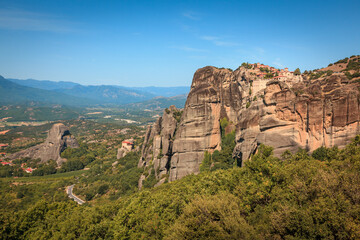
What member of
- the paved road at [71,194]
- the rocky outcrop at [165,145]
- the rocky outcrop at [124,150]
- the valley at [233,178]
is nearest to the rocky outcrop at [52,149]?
the valley at [233,178]

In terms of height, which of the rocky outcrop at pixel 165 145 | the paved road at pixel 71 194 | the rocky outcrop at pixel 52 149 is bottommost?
the paved road at pixel 71 194

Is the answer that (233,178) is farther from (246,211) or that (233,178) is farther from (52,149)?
(52,149)

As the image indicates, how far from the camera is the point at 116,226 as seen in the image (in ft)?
84.7

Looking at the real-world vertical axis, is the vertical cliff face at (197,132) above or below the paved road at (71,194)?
above

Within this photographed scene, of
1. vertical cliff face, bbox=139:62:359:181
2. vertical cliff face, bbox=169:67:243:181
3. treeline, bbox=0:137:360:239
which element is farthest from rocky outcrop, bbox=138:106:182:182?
treeline, bbox=0:137:360:239

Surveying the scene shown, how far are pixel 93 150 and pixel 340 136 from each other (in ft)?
352

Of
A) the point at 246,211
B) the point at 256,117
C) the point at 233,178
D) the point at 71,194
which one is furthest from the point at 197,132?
the point at 71,194

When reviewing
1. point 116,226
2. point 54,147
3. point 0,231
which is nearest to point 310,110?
point 116,226

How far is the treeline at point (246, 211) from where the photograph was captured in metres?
16.4

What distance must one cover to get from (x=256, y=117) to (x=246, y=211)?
63.2 feet

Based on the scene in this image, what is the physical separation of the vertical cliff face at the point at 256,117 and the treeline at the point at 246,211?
2.67 meters

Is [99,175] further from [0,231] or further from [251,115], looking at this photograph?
[251,115]

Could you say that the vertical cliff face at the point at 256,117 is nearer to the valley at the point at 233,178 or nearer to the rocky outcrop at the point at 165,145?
the rocky outcrop at the point at 165,145

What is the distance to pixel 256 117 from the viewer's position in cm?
3759
